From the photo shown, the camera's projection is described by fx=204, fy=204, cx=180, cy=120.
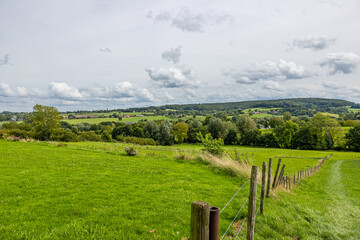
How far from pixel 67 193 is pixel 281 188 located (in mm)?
11980

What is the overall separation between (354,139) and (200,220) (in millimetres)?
94877

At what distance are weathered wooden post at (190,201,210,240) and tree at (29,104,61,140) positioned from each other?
51.6 metres

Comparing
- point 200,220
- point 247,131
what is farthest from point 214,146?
point 247,131

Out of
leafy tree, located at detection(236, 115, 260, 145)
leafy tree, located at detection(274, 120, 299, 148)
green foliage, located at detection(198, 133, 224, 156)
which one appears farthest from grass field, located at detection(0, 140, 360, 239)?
leafy tree, located at detection(236, 115, 260, 145)

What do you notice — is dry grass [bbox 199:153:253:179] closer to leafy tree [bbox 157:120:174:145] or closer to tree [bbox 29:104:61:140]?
tree [bbox 29:104:61:140]

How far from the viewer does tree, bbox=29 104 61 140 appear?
149 feet

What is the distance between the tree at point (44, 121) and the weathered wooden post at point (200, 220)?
2032 inches

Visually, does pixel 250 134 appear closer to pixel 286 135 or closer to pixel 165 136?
pixel 286 135

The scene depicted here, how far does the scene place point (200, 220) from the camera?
9.44 ft

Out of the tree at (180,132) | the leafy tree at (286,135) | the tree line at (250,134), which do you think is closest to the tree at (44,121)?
the tree line at (250,134)

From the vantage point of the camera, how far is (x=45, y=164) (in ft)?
47.4

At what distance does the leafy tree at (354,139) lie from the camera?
239 ft

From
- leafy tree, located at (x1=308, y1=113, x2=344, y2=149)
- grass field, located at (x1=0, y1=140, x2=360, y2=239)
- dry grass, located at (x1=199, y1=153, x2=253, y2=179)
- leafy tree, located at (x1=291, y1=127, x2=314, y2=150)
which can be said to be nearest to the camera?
grass field, located at (x1=0, y1=140, x2=360, y2=239)

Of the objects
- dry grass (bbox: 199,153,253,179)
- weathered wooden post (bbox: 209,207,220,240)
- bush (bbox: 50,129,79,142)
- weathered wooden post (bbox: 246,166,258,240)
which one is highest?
weathered wooden post (bbox: 209,207,220,240)
